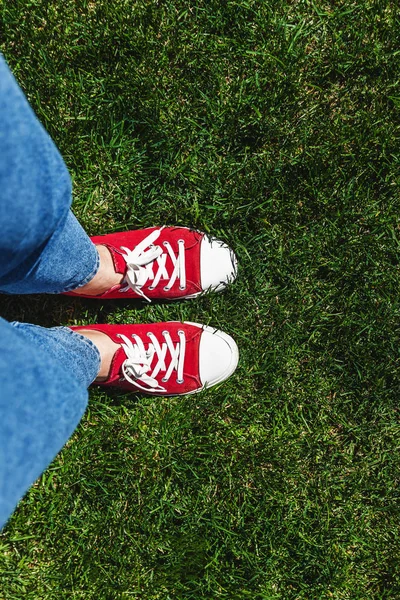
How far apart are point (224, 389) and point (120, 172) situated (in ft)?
2.90

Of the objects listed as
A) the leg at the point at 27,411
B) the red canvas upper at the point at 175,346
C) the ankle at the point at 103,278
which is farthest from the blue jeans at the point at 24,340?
the red canvas upper at the point at 175,346

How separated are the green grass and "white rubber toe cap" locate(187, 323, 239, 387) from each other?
0.05m

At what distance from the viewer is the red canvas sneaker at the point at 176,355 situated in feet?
6.51

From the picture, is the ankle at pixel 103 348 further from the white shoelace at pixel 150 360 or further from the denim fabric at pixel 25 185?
the denim fabric at pixel 25 185

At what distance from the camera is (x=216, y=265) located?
201 centimetres

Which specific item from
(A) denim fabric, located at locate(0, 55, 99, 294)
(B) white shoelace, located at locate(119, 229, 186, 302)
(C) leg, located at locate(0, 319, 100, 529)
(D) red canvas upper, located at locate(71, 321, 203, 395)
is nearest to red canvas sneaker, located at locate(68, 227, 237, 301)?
(B) white shoelace, located at locate(119, 229, 186, 302)

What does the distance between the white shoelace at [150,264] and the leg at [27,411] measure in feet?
2.67

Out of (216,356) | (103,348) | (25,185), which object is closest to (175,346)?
(216,356)

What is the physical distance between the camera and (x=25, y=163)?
103 cm

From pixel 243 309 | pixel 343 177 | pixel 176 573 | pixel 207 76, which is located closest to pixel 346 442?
pixel 243 309

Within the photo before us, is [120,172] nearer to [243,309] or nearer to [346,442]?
[243,309]

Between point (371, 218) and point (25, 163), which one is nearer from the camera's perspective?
point (25, 163)

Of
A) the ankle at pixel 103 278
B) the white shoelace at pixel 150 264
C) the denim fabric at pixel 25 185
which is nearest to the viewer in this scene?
the denim fabric at pixel 25 185

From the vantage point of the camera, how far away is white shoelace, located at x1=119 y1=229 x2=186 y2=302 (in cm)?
193
